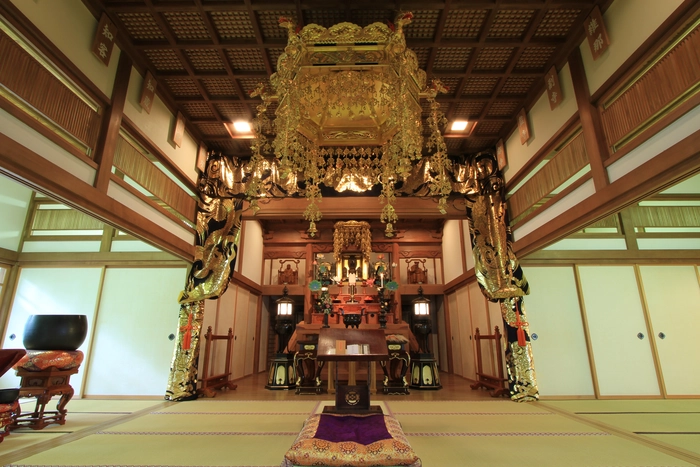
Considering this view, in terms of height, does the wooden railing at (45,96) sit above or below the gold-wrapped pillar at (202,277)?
above

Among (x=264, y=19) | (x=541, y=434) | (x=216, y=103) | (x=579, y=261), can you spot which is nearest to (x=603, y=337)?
(x=579, y=261)

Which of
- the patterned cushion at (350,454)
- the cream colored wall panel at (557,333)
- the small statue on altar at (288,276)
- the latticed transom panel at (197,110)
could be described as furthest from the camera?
the small statue on altar at (288,276)

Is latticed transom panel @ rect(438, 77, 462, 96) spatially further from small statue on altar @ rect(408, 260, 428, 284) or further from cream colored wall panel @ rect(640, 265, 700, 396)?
small statue on altar @ rect(408, 260, 428, 284)

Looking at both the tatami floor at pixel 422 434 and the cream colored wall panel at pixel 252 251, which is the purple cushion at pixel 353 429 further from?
the cream colored wall panel at pixel 252 251

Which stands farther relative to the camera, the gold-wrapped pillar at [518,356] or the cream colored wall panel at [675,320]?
the cream colored wall panel at [675,320]

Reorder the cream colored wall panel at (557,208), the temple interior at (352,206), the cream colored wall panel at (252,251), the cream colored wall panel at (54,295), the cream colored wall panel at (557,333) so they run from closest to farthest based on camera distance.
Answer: the temple interior at (352,206) → the cream colored wall panel at (557,208) → the cream colored wall panel at (557,333) → the cream colored wall panel at (54,295) → the cream colored wall panel at (252,251)

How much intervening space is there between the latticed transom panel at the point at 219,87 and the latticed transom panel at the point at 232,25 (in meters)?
0.64

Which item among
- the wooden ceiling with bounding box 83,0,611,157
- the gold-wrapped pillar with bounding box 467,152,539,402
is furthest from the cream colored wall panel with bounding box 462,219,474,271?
the wooden ceiling with bounding box 83,0,611,157

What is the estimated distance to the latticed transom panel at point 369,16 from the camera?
11.3 feet

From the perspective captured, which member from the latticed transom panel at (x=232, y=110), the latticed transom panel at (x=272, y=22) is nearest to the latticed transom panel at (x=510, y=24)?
the latticed transom panel at (x=272, y=22)

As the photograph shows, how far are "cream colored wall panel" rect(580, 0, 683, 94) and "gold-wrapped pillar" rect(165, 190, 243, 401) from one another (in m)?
4.67

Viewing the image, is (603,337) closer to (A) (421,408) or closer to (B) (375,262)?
(A) (421,408)

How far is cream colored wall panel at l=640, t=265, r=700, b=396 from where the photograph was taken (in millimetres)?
4902

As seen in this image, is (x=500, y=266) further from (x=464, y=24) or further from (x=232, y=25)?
(x=232, y=25)
